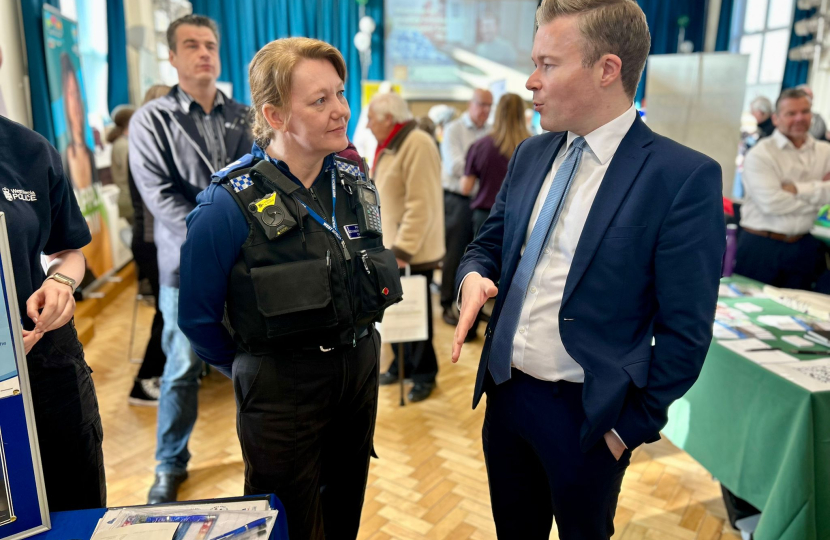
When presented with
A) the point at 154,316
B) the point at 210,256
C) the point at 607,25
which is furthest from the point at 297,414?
the point at 154,316

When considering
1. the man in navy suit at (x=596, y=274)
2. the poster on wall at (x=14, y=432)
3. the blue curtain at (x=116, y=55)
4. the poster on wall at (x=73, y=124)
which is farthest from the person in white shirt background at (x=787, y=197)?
the blue curtain at (x=116, y=55)

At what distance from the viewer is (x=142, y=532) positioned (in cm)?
104

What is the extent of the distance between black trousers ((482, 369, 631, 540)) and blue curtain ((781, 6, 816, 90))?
33.3 ft

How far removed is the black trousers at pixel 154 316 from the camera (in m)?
2.94

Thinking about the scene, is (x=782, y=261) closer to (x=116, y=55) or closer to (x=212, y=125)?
(x=212, y=125)

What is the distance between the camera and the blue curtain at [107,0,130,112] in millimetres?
5555

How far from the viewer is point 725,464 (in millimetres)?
2086

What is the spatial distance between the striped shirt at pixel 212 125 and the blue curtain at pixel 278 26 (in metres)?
7.40

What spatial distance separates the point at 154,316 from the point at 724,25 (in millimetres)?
10972

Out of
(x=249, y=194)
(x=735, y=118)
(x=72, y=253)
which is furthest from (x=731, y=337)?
(x=72, y=253)

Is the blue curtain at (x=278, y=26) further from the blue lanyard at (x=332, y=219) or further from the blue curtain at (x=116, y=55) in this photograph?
the blue lanyard at (x=332, y=219)

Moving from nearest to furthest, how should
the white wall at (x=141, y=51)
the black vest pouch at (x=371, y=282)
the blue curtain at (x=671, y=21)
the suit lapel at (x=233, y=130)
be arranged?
the black vest pouch at (x=371, y=282) < the suit lapel at (x=233, y=130) < the white wall at (x=141, y=51) < the blue curtain at (x=671, y=21)

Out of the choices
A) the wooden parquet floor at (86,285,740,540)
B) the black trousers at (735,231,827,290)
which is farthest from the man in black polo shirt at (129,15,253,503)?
the black trousers at (735,231,827,290)

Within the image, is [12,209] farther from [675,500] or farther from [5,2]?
[5,2]
